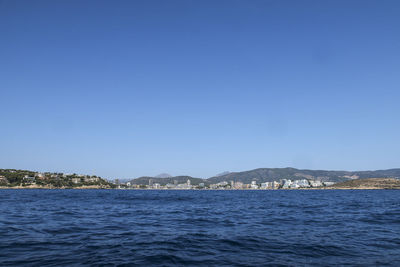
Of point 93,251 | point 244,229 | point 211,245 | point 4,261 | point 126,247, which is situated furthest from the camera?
point 244,229

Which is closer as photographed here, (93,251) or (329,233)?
(93,251)

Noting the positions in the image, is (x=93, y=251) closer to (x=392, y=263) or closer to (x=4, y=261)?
(x=4, y=261)

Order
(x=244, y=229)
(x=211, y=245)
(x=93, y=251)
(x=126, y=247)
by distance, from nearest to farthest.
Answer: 1. (x=93, y=251)
2. (x=126, y=247)
3. (x=211, y=245)
4. (x=244, y=229)

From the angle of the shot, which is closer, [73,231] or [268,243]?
[268,243]

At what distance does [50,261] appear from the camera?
11547 millimetres

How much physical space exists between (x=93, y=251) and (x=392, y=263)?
15.0 meters

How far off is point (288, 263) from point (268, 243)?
14.0 ft

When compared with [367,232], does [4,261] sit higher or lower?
higher

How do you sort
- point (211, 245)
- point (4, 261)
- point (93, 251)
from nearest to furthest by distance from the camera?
point (4, 261)
point (93, 251)
point (211, 245)

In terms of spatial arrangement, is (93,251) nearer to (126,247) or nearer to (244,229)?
(126,247)

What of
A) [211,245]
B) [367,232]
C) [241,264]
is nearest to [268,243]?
[211,245]

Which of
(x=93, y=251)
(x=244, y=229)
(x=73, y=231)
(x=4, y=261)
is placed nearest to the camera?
(x=4, y=261)

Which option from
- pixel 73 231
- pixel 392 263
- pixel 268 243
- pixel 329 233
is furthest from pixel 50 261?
pixel 329 233

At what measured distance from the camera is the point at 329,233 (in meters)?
Result: 19.5
